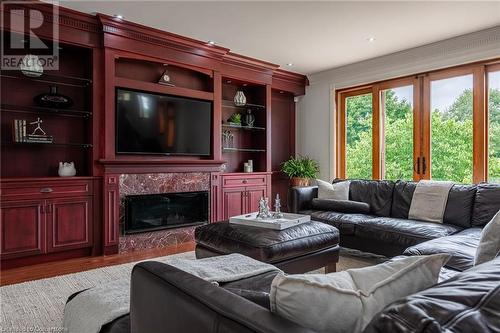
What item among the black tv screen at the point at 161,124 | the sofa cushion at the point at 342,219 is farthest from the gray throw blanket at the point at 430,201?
the black tv screen at the point at 161,124

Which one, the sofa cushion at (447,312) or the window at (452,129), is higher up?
the window at (452,129)

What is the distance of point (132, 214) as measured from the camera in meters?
4.11

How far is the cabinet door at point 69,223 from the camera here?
3590 mm

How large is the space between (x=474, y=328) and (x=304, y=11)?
3.58 m

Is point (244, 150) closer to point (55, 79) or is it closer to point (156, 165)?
point (156, 165)

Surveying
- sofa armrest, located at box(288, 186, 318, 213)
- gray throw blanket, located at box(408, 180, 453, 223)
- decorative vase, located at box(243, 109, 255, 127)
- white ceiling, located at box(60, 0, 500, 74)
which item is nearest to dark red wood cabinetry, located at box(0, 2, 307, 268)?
white ceiling, located at box(60, 0, 500, 74)

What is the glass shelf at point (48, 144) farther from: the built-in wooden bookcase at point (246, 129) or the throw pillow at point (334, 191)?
the throw pillow at point (334, 191)

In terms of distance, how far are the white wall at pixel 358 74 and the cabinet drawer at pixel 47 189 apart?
401 cm

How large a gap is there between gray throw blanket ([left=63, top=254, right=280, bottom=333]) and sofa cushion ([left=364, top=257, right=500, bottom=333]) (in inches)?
43.1

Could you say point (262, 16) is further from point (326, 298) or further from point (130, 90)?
point (326, 298)

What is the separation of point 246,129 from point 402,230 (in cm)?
338

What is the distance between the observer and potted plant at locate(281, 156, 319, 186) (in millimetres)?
5984

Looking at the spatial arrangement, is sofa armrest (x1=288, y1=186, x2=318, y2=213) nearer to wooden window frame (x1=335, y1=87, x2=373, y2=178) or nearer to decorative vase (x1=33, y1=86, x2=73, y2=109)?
wooden window frame (x1=335, y1=87, x2=373, y2=178)

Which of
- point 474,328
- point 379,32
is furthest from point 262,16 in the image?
point 474,328
